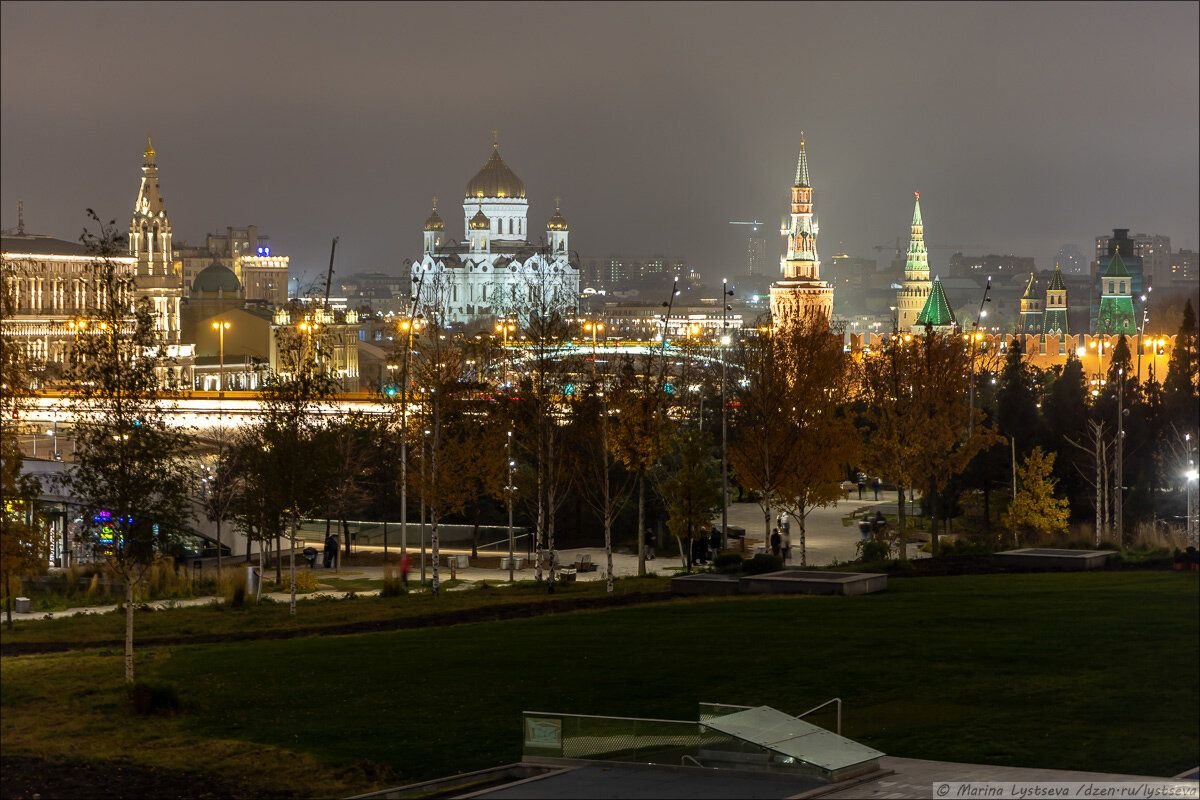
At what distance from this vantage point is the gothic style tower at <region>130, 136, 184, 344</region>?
88.9m

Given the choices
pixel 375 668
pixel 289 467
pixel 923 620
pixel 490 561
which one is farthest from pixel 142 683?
pixel 490 561

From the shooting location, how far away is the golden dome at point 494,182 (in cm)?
14062

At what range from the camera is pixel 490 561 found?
1237 inches

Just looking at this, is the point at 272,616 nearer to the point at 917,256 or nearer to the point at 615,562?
the point at 615,562

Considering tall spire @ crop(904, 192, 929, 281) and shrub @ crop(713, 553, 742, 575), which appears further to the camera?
tall spire @ crop(904, 192, 929, 281)

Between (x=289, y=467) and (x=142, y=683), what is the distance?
245 inches

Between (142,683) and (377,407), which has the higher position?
(377,407)

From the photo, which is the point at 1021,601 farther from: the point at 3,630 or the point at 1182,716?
the point at 3,630

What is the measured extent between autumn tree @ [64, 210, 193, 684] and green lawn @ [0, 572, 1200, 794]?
1.58 metres

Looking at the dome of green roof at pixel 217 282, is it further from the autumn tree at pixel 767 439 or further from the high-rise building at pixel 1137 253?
the autumn tree at pixel 767 439

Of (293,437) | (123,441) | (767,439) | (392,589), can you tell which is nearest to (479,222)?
(767,439)

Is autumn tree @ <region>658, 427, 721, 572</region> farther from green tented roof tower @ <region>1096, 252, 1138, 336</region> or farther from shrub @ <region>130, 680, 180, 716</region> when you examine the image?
green tented roof tower @ <region>1096, 252, 1138, 336</region>

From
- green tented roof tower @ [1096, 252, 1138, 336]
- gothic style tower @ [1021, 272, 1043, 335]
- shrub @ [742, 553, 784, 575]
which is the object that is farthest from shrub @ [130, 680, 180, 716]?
gothic style tower @ [1021, 272, 1043, 335]

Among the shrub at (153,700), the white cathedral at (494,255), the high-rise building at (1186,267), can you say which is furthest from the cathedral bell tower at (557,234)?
the shrub at (153,700)
